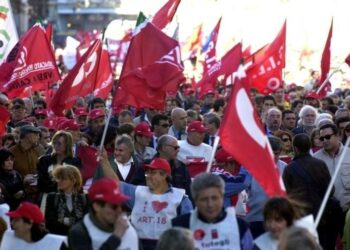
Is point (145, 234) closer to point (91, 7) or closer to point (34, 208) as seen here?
point (34, 208)

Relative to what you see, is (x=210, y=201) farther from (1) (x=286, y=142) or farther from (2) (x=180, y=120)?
(2) (x=180, y=120)

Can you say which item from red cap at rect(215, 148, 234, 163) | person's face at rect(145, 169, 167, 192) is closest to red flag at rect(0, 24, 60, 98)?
red cap at rect(215, 148, 234, 163)

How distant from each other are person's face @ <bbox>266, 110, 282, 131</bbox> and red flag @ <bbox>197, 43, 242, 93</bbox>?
5.16 metres

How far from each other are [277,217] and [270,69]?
12.7m

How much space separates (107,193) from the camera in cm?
851

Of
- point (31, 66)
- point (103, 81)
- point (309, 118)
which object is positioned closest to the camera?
point (309, 118)

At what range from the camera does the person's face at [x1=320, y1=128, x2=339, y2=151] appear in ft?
44.3

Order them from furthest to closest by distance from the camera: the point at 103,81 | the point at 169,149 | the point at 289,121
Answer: the point at 103,81
the point at 289,121
the point at 169,149

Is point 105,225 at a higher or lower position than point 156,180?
lower

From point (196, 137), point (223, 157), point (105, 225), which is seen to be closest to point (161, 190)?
point (223, 157)

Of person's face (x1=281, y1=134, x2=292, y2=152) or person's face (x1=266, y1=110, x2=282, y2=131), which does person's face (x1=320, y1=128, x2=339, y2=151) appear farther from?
person's face (x1=266, y1=110, x2=282, y2=131)

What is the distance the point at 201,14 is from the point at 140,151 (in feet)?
140

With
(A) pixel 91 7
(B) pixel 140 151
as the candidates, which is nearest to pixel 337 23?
(B) pixel 140 151

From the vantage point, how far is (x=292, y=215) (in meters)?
8.91
